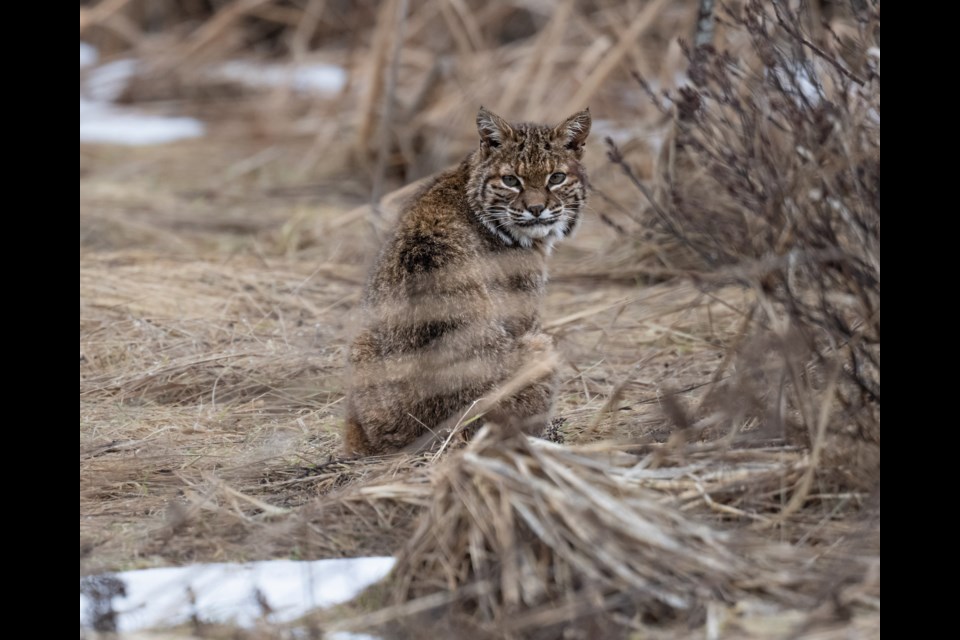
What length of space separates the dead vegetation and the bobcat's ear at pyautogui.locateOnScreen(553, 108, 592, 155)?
45 cm

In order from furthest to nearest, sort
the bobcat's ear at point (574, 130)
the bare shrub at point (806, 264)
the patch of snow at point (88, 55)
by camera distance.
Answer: the patch of snow at point (88, 55) < the bobcat's ear at point (574, 130) < the bare shrub at point (806, 264)

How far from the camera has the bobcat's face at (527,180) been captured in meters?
Answer: 4.49

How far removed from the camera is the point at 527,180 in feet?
14.8

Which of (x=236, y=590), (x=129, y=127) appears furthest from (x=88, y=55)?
(x=236, y=590)

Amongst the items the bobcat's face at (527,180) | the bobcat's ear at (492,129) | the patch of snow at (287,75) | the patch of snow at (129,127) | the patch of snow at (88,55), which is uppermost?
the patch of snow at (88,55)

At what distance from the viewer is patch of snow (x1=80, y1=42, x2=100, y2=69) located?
11.4 m

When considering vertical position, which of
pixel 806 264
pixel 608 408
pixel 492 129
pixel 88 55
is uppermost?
pixel 88 55

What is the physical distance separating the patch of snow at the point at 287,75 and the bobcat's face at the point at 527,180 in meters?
6.49

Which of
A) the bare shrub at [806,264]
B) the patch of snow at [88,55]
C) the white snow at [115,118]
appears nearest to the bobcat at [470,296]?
the bare shrub at [806,264]

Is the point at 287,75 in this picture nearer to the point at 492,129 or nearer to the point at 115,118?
the point at 115,118

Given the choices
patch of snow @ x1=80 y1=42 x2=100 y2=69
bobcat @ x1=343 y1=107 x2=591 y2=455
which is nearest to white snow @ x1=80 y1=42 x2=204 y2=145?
patch of snow @ x1=80 y1=42 x2=100 y2=69

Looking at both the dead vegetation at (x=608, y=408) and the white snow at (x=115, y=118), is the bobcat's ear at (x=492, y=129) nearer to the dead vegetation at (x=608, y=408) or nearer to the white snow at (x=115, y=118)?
the dead vegetation at (x=608, y=408)

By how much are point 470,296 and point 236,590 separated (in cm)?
143

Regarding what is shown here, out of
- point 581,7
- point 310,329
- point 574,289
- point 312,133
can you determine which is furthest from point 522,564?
point 581,7
